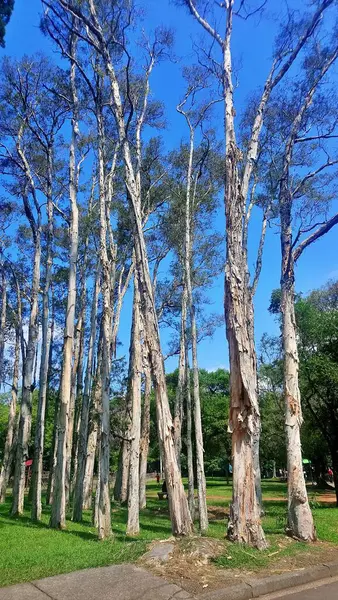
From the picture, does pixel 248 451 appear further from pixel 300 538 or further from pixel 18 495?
pixel 18 495

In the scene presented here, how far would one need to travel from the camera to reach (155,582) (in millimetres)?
5109

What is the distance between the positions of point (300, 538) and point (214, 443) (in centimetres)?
3024

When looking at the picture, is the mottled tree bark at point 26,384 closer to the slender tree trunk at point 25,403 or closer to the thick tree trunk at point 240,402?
the slender tree trunk at point 25,403

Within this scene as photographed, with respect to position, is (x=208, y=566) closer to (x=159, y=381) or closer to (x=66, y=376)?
(x=159, y=381)

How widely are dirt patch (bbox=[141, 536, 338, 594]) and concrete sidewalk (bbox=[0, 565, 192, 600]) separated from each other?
0.74 feet

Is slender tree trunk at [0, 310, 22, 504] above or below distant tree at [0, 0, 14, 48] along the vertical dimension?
below

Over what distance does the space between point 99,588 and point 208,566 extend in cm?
151

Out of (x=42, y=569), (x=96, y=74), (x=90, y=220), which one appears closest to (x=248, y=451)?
(x=42, y=569)

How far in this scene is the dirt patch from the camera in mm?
5156

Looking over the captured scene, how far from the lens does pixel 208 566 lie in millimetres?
5672

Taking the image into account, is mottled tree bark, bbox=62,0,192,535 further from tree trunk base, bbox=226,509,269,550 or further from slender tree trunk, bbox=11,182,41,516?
slender tree trunk, bbox=11,182,41,516

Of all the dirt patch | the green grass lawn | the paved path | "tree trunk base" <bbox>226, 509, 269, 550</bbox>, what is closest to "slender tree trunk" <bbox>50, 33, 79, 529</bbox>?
the green grass lawn

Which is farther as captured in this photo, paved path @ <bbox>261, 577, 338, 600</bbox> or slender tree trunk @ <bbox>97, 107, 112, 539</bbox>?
slender tree trunk @ <bbox>97, 107, 112, 539</bbox>

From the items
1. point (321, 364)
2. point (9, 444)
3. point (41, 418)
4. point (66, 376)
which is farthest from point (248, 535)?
point (9, 444)
